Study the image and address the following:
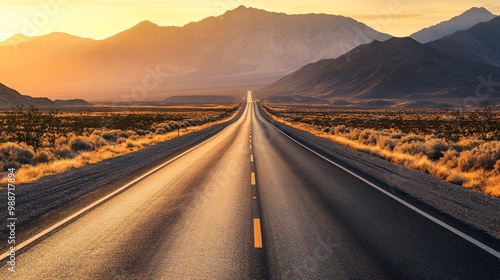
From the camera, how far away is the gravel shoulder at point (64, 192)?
26.9ft

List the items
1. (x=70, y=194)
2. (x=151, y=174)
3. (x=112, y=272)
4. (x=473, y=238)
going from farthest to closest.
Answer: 1. (x=151, y=174)
2. (x=70, y=194)
3. (x=473, y=238)
4. (x=112, y=272)

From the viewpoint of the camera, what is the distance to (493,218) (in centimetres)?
838

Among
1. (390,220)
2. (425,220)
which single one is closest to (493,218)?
(425,220)

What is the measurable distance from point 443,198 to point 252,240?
18.5ft

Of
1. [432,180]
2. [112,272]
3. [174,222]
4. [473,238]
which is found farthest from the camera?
[432,180]

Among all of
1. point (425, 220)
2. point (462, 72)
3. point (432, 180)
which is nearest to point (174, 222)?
point (425, 220)

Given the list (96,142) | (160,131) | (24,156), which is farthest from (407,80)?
(24,156)

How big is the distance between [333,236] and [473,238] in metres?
2.30

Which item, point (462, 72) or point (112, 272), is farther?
point (462, 72)

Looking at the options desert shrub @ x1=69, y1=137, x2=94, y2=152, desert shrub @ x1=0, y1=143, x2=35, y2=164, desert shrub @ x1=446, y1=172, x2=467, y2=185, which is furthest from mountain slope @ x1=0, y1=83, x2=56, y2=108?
desert shrub @ x1=446, y1=172, x2=467, y2=185

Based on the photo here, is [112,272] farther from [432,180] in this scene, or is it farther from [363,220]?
[432,180]

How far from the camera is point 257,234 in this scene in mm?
7387

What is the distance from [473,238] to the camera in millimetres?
7109

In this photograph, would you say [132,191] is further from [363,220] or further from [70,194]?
[363,220]
